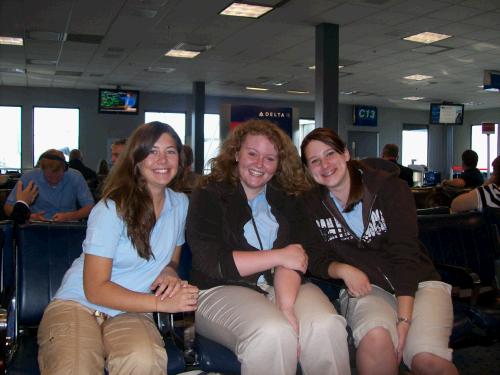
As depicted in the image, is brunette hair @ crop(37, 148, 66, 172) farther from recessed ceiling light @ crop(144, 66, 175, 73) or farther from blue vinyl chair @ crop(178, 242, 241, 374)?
recessed ceiling light @ crop(144, 66, 175, 73)

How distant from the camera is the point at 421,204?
18.9 ft

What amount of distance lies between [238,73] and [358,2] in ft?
18.8

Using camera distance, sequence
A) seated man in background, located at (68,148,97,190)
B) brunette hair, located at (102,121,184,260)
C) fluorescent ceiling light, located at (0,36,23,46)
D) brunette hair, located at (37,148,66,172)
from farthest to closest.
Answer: fluorescent ceiling light, located at (0,36,23,46) → seated man in background, located at (68,148,97,190) → brunette hair, located at (37,148,66,172) → brunette hair, located at (102,121,184,260)

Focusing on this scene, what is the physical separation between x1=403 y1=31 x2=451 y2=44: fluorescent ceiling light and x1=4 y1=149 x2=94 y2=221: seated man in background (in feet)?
19.9

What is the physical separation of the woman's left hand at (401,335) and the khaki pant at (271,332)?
0.75 feet

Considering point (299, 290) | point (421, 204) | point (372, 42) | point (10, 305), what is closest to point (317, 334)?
point (299, 290)

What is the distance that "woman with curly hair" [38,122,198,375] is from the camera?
5.46 ft

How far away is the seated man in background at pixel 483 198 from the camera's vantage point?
10.6 feet

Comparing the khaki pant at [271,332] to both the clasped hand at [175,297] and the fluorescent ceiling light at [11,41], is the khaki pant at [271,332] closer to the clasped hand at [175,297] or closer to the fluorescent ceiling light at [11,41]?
the clasped hand at [175,297]

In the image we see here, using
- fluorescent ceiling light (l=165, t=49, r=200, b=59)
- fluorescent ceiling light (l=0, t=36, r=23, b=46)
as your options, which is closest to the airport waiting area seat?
fluorescent ceiling light (l=0, t=36, r=23, b=46)

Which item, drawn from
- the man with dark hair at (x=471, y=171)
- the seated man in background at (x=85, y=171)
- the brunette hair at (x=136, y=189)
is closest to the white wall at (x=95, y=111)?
the seated man in background at (x=85, y=171)

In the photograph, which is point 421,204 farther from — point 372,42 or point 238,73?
point 238,73

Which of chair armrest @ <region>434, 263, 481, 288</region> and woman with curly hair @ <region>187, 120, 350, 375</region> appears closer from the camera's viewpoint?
woman with curly hair @ <region>187, 120, 350, 375</region>

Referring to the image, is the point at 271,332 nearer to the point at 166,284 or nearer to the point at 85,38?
the point at 166,284
